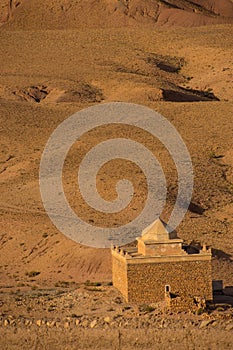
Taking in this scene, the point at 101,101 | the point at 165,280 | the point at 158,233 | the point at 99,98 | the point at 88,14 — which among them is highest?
the point at 88,14

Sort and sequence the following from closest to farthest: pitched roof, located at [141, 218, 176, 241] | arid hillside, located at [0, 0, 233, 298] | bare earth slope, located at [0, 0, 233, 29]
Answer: pitched roof, located at [141, 218, 176, 241] → arid hillside, located at [0, 0, 233, 298] → bare earth slope, located at [0, 0, 233, 29]

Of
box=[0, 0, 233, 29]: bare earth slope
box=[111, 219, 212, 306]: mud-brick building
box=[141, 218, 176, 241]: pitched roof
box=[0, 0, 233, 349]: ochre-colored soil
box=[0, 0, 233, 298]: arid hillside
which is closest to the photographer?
box=[111, 219, 212, 306]: mud-brick building

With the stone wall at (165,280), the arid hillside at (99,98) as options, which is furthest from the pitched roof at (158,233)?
Answer: the arid hillside at (99,98)

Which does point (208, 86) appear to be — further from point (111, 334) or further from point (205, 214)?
point (111, 334)

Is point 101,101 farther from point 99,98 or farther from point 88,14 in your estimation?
point 88,14

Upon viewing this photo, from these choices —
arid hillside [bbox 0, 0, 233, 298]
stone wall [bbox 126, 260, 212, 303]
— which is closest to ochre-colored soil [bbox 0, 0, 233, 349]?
arid hillside [bbox 0, 0, 233, 298]

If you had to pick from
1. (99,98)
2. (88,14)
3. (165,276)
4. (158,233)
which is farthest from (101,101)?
(165,276)

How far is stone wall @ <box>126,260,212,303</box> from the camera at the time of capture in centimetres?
4875

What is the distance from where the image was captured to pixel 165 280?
4878cm

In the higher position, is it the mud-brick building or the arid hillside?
the arid hillside

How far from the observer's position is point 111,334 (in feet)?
150

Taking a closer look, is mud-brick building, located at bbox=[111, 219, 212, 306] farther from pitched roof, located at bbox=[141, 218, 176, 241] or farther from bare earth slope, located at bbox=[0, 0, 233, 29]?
bare earth slope, located at bbox=[0, 0, 233, 29]

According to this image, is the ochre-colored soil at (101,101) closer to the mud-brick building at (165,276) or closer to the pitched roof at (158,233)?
the mud-brick building at (165,276)

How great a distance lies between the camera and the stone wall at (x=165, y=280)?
48.8 m
